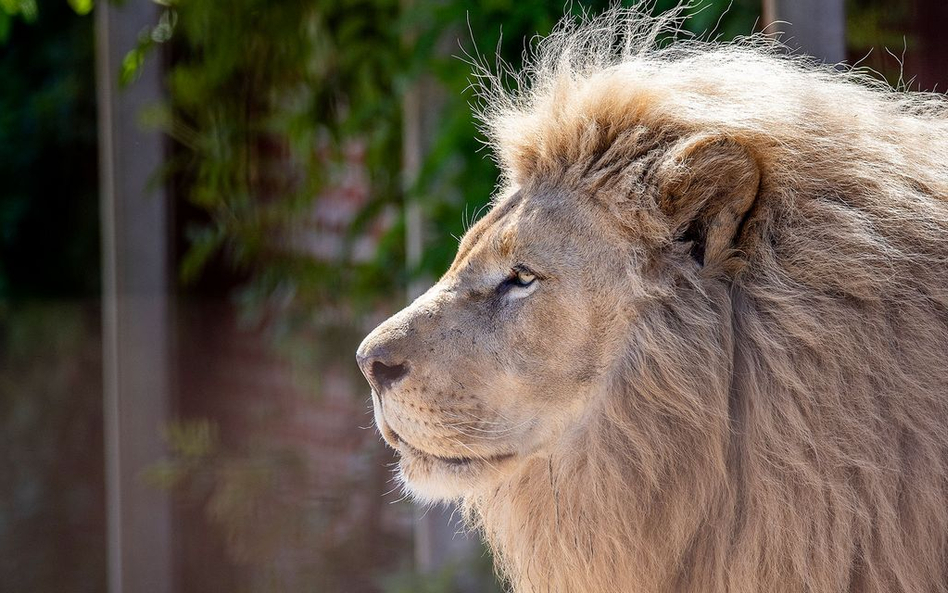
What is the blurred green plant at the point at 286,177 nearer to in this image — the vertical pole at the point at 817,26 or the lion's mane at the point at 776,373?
the vertical pole at the point at 817,26

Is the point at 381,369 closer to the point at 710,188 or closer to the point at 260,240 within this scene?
the point at 710,188

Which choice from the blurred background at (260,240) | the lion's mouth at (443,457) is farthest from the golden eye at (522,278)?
the blurred background at (260,240)

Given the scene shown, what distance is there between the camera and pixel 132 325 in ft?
11.5

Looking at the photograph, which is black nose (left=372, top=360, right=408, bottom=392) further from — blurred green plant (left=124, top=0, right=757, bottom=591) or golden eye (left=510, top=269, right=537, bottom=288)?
blurred green plant (left=124, top=0, right=757, bottom=591)

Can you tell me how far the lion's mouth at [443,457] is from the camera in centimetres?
164

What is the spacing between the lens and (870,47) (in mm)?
2270

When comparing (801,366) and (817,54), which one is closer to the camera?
(801,366)

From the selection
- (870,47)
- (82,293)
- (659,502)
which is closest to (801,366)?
(659,502)

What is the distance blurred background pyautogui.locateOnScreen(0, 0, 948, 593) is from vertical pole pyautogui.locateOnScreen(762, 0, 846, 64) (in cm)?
42

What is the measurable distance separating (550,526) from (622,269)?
408mm

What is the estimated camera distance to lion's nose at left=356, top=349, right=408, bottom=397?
163cm

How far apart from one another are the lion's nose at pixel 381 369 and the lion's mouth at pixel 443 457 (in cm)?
8

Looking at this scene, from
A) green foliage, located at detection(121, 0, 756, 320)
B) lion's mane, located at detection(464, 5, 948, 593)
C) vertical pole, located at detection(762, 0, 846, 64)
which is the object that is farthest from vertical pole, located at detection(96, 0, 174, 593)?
vertical pole, located at detection(762, 0, 846, 64)

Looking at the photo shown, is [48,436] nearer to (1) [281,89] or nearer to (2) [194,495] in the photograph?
(2) [194,495]
